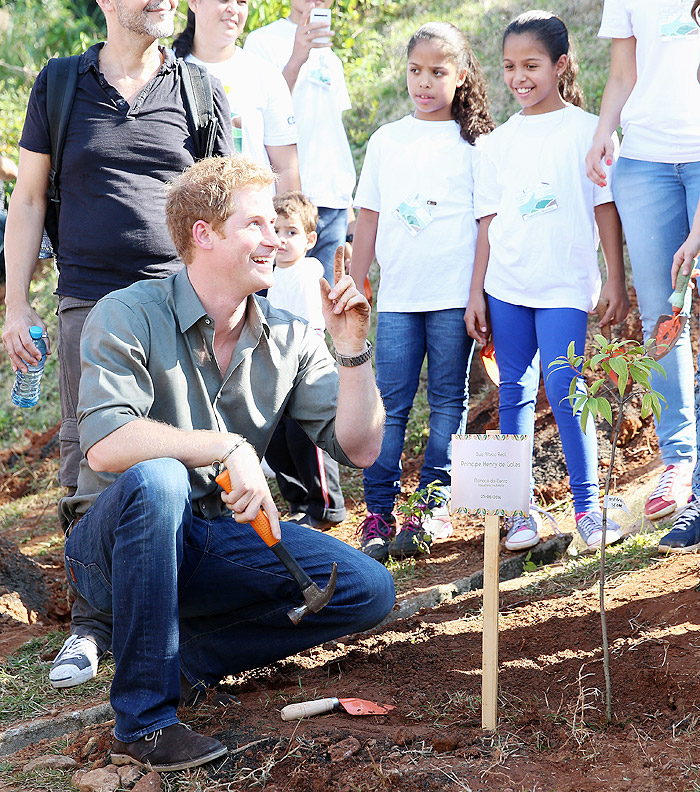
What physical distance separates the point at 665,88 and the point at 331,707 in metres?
2.59

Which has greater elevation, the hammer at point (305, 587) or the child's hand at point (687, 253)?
the child's hand at point (687, 253)

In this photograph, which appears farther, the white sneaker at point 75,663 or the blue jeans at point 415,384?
the blue jeans at point 415,384

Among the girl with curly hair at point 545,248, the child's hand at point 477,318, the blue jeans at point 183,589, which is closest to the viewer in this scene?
the blue jeans at point 183,589

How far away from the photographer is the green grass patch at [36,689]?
2887 millimetres

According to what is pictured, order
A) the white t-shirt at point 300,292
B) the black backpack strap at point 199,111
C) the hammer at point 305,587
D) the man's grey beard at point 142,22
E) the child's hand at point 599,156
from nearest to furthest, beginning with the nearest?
1. the hammer at point 305,587
2. the man's grey beard at point 142,22
3. the black backpack strap at point 199,111
4. the child's hand at point 599,156
5. the white t-shirt at point 300,292

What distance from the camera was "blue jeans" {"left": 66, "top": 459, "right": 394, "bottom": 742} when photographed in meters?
2.31

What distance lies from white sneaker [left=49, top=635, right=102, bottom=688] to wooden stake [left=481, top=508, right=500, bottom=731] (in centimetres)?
136

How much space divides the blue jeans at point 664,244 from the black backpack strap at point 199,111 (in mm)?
1606

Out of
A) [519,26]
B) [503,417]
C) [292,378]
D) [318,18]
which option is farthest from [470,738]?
[318,18]

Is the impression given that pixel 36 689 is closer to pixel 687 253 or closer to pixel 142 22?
pixel 142 22

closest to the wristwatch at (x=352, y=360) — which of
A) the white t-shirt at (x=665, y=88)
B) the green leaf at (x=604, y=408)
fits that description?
the green leaf at (x=604, y=408)

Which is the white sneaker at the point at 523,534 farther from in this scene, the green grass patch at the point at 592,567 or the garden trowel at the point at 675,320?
the garden trowel at the point at 675,320

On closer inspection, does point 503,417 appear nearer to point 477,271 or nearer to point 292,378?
point 477,271

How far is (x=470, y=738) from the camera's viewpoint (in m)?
2.38
